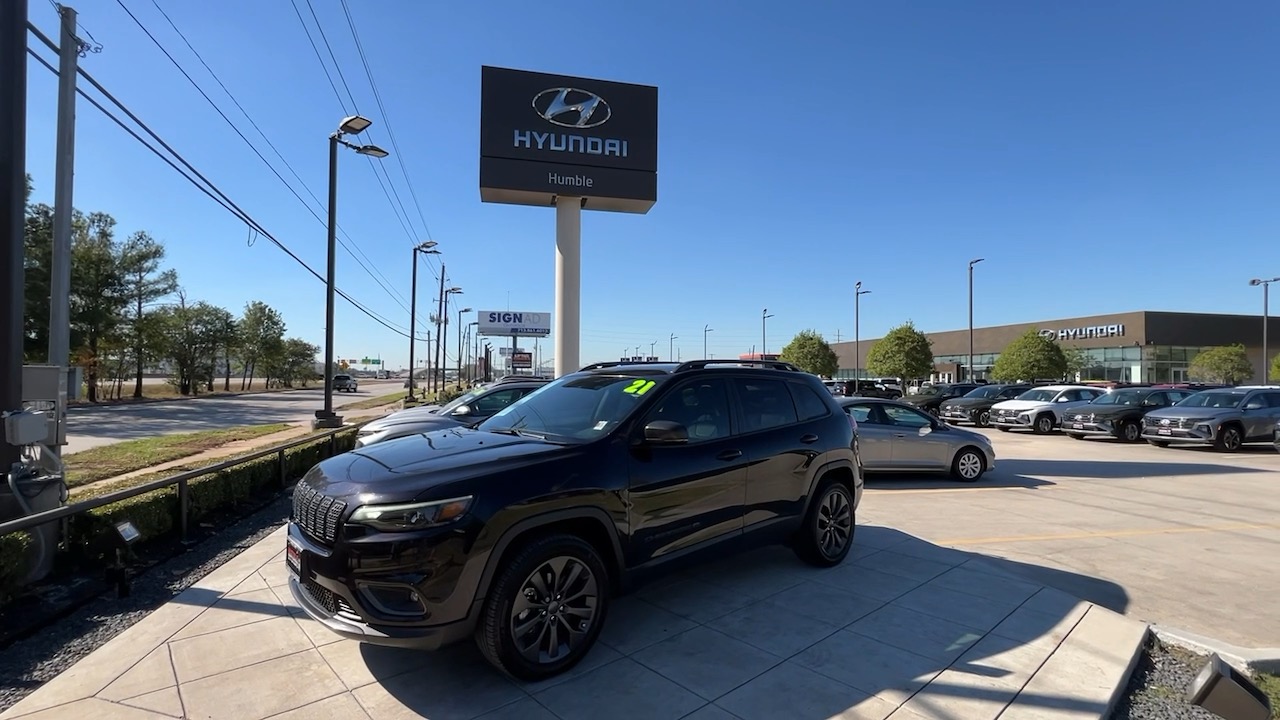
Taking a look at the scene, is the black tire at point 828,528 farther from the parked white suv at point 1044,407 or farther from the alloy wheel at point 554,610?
the parked white suv at point 1044,407

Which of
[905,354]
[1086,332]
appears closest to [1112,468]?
[905,354]

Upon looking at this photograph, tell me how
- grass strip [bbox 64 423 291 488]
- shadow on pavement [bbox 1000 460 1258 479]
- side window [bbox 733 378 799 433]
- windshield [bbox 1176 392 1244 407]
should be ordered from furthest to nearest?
windshield [bbox 1176 392 1244 407]
shadow on pavement [bbox 1000 460 1258 479]
grass strip [bbox 64 423 291 488]
side window [bbox 733 378 799 433]

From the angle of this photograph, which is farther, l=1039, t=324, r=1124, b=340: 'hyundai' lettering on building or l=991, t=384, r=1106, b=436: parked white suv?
l=1039, t=324, r=1124, b=340: 'hyundai' lettering on building

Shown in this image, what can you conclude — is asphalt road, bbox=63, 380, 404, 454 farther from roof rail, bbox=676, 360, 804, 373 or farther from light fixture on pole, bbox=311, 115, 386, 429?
roof rail, bbox=676, 360, 804, 373

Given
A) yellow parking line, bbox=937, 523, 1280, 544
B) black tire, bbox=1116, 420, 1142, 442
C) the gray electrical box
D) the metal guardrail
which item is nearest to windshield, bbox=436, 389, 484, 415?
the metal guardrail

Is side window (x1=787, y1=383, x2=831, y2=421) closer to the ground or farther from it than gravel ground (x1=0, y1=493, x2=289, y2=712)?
farther from it

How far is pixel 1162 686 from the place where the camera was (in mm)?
3744

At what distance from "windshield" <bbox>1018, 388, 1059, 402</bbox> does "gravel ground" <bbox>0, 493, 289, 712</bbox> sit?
22757 mm

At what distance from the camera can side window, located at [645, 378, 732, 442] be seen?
446 centimetres

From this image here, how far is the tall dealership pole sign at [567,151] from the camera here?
55.4 feet

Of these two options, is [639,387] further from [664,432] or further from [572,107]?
[572,107]

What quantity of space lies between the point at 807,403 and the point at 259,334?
2629 inches

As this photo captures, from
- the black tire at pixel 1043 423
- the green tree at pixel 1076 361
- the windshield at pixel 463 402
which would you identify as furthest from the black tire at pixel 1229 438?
the green tree at pixel 1076 361

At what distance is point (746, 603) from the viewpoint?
4652 mm
